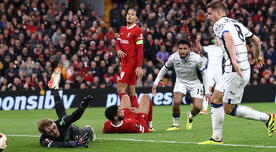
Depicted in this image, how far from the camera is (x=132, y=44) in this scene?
52.5 feet

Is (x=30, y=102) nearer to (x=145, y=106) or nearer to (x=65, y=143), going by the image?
(x=145, y=106)

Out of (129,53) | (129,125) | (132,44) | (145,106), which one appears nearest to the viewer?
(129,125)

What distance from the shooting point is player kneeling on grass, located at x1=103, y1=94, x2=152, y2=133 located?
1330 centimetres

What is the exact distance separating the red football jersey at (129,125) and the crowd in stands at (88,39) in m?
12.9

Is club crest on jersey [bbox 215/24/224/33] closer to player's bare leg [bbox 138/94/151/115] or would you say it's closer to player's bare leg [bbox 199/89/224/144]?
player's bare leg [bbox 199/89/224/144]

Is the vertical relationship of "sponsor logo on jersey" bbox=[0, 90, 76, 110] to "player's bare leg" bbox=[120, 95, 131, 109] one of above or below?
below

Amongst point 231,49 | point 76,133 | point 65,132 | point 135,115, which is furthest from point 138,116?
point 231,49

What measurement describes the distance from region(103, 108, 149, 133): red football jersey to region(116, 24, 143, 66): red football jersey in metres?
2.30

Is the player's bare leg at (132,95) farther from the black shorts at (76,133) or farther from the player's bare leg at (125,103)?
→ the black shorts at (76,133)

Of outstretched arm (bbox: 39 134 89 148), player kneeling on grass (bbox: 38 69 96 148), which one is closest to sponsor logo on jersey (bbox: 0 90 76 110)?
player kneeling on grass (bbox: 38 69 96 148)

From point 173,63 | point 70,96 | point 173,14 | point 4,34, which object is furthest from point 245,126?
point 173,14

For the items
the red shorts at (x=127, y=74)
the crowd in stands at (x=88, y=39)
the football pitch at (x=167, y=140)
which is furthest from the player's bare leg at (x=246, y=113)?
the crowd in stands at (x=88, y=39)

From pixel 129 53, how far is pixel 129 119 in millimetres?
2948

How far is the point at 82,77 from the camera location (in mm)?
27406
